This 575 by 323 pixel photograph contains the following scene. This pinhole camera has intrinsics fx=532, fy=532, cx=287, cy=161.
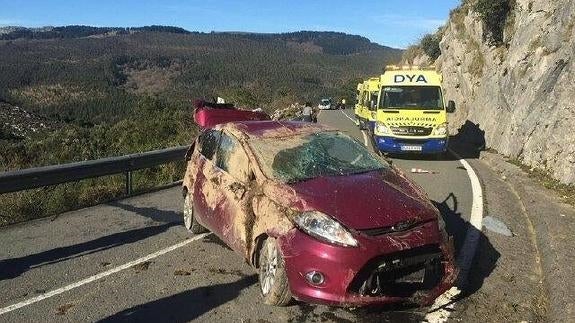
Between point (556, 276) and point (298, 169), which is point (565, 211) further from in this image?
point (298, 169)

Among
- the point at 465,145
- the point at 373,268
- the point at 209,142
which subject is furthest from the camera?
the point at 465,145

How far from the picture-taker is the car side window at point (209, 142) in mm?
6793

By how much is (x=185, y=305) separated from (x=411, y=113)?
11.2 m

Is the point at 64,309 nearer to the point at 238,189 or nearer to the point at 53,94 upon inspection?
the point at 238,189

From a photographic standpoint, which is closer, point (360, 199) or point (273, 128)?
point (360, 199)

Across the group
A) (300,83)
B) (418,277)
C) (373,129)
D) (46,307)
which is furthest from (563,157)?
(300,83)

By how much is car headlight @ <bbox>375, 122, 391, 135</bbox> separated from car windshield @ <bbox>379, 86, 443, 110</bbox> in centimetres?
66

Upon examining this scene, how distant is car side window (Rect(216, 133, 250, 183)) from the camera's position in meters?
5.78

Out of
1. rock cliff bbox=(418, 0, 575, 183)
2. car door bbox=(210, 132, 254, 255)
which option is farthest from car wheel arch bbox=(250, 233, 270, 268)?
rock cliff bbox=(418, 0, 575, 183)

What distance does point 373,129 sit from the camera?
51.9 feet

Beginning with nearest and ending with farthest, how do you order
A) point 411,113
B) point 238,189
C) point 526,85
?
point 238,189, point 411,113, point 526,85

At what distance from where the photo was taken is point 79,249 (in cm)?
680

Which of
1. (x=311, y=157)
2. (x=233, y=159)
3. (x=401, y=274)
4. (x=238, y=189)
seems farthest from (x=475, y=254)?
(x=233, y=159)

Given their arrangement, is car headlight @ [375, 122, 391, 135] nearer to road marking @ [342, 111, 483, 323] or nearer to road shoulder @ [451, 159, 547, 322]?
road marking @ [342, 111, 483, 323]
